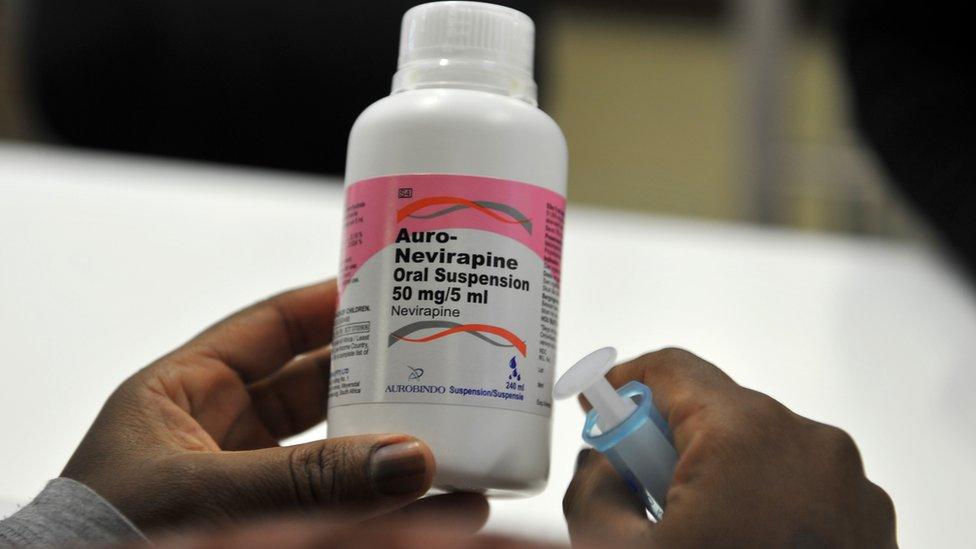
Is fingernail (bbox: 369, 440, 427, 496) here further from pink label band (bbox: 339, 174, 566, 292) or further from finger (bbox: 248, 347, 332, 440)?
finger (bbox: 248, 347, 332, 440)

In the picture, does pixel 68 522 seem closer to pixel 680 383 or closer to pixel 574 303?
pixel 680 383

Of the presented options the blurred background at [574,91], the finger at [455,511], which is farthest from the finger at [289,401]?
the blurred background at [574,91]

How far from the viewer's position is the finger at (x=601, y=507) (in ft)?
1.45

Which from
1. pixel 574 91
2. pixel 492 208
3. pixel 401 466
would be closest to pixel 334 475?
pixel 401 466

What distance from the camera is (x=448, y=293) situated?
455 millimetres

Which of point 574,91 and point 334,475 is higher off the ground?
point 574,91

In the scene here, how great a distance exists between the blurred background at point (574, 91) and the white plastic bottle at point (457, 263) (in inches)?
16.5

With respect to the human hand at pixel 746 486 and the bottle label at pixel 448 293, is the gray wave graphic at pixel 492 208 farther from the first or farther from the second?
the human hand at pixel 746 486

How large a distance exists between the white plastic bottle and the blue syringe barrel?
0.04 m

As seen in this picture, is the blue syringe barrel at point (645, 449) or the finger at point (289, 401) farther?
the finger at point (289, 401)

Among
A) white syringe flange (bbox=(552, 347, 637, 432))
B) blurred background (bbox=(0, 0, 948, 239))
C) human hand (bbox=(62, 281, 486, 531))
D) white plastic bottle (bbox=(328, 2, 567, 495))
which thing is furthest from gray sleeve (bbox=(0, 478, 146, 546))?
blurred background (bbox=(0, 0, 948, 239))

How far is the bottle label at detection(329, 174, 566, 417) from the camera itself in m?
0.45

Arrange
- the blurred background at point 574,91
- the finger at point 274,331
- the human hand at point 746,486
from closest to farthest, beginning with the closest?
the human hand at point 746,486 → the finger at point 274,331 → the blurred background at point 574,91

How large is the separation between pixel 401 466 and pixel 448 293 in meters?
0.08
